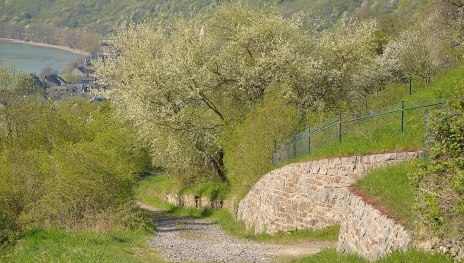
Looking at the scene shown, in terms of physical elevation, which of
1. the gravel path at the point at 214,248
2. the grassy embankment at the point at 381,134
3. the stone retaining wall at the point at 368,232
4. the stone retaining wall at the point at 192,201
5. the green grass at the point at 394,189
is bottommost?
the gravel path at the point at 214,248

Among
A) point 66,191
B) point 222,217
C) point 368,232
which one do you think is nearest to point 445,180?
point 368,232

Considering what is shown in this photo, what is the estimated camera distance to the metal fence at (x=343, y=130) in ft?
64.3

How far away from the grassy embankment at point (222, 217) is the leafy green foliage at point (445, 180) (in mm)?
9601

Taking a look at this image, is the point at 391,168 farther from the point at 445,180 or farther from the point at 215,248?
the point at 445,180

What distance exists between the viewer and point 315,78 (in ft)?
103

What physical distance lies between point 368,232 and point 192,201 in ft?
81.9

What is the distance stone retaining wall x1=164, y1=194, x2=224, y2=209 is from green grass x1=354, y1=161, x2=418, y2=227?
18.5m

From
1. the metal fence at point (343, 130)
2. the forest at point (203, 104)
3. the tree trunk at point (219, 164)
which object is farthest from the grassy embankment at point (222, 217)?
the metal fence at point (343, 130)

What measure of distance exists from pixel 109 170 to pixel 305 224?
8809mm

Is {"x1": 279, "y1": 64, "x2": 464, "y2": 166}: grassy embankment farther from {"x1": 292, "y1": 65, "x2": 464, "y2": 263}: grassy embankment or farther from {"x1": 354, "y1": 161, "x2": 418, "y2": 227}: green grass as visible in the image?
{"x1": 354, "y1": 161, "x2": 418, "y2": 227}: green grass

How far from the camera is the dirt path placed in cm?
1720

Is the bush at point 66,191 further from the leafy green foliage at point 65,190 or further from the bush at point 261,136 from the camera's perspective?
the bush at point 261,136

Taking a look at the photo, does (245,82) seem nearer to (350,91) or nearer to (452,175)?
(350,91)

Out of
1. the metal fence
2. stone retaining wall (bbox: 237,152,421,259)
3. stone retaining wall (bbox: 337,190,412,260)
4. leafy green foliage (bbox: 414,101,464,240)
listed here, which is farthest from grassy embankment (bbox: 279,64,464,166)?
leafy green foliage (bbox: 414,101,464,240)
